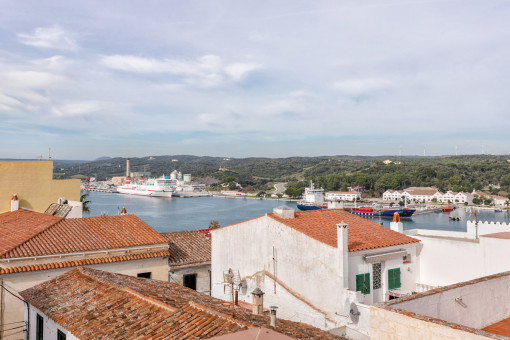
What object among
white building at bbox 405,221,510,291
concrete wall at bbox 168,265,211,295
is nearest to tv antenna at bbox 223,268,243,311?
concrete wall at bbox 168,265,211,295

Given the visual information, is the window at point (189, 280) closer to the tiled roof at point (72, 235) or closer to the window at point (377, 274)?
the tiled roof at point (72, 235)

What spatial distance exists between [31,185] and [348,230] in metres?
13.3

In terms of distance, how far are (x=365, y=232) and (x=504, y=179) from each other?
134314 mm

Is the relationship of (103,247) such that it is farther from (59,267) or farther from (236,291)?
(236,291)

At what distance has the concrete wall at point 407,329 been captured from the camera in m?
5.37

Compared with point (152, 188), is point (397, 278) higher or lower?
higher

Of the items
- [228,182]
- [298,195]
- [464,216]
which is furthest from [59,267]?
[228,182]

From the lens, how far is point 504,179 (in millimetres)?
126188

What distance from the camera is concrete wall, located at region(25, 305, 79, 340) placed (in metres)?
7.24

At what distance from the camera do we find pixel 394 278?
42.9ft

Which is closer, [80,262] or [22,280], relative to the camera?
[22,280]

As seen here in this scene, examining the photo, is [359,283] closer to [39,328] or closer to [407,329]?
[407,329]

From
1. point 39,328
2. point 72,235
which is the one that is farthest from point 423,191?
point 39,328

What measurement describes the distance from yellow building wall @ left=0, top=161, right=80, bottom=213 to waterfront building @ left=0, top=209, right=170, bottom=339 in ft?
7.70
